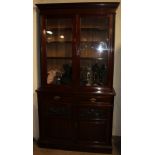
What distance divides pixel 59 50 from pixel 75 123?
117cm

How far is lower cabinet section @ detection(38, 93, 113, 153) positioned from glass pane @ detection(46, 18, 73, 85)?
33 cm

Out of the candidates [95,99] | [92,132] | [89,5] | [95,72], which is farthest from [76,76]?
[89,5]

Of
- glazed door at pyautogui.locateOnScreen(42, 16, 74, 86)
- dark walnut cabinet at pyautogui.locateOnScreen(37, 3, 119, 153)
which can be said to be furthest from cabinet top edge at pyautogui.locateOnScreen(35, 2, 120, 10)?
glazed door at pyautogui.locateOnScreen(42, 16, 74, 86)

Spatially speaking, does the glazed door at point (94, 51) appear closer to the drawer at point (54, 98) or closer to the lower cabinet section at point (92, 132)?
the drawer at point (54, 98)

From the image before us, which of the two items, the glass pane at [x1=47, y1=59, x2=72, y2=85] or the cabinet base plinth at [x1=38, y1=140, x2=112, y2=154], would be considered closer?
the cabinet base plinth at [x1=38, y1=140, x2=112, y2=154]

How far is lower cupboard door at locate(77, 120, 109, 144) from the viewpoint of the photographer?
9.05ft

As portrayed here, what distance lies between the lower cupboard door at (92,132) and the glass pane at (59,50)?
2.33 feet

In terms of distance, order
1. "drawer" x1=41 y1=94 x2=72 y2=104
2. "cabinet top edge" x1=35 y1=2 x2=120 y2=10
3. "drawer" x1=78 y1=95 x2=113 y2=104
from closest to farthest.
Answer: "cabinet top edge" x1=35 y1=2 x2=120 y2=10 < "drawer" x1=78 y1=95 x2=113 y2=104 < "drawer" x1=41 y1=94 x2=72 y2=104

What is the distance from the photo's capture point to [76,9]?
2.71 metres

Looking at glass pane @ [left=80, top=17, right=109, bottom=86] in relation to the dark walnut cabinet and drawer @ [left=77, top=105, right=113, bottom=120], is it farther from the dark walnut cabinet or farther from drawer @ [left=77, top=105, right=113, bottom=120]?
drawer @ [left=77, top=105, right=113, bottom=120]
